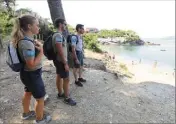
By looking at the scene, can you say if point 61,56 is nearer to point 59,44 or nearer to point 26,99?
point 59,44

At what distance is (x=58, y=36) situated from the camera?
4.65 metres

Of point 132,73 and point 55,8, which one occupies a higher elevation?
point 55,8

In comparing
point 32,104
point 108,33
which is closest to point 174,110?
point 32,104

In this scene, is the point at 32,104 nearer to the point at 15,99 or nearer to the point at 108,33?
the point at 15,99

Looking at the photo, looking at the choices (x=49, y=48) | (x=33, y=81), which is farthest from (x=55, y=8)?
(x=33, y=81)

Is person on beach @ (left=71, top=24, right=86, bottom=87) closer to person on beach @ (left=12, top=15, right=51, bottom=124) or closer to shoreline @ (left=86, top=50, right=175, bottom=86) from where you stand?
person on beach @ (left=12, top=15, right=51, bottom=124)

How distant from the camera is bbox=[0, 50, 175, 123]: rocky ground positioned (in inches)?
198

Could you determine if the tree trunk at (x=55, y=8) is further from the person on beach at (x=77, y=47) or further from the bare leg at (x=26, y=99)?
the bare leg at (x=26, y=99)

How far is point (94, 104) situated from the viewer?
18.9 feet

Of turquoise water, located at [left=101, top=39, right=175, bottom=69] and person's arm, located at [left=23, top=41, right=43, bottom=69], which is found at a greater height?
person's arm, located at [left=23, top=41, right=43, bottom=69]

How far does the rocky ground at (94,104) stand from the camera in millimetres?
5039

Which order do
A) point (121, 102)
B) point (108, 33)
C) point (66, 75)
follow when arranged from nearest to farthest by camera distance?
point (66, 75) → point (121, 102) → point (108, 33)

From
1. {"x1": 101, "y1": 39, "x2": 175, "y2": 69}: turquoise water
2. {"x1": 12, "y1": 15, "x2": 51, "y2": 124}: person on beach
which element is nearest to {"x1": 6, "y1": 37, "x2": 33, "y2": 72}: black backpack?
{"x1": 12, "y1": 15, "x2": 51, "y2": 124}: person on beach

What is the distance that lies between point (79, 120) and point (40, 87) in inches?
51.9
